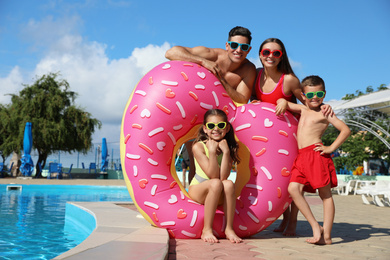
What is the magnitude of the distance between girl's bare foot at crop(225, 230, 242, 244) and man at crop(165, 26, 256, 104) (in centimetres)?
170

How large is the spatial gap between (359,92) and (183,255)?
85.8 ft

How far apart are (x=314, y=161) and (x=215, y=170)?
3.86 ft

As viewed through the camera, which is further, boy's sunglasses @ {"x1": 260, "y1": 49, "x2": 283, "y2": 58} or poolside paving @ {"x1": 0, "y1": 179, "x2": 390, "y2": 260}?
boy's sunglasses @ {"x1": 260, "y1": 49, "x2": 283, "y2": 58}

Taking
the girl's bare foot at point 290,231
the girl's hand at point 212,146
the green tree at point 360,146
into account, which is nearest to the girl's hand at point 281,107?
the girl's hand at point 212,146

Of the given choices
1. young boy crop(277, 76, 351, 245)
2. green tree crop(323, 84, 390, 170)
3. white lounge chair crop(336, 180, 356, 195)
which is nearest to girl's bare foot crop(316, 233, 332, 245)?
young boy crop(277, 76, 351, 245)

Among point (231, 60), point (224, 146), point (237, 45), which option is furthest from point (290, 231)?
point (237, 45)

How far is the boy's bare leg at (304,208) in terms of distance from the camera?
420 cm

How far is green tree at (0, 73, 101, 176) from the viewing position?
25453 millimetres

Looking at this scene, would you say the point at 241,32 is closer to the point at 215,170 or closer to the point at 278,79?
the point at 278,79

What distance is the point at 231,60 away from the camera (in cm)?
497

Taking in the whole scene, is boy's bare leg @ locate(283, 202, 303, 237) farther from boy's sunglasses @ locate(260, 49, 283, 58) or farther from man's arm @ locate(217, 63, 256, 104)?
boy's sunglasses @ locate(260, 49, 283, 58)

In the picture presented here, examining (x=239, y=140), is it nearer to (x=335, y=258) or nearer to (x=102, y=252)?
(x=335, y=258)

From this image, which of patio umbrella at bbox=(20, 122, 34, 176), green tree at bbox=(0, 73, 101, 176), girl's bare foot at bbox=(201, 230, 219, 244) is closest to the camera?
girl's bare foot at bbox=(201, 230, 219, 244)

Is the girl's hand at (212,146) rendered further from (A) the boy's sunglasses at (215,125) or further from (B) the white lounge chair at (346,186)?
(B) the white lounge chair at (346,186)
